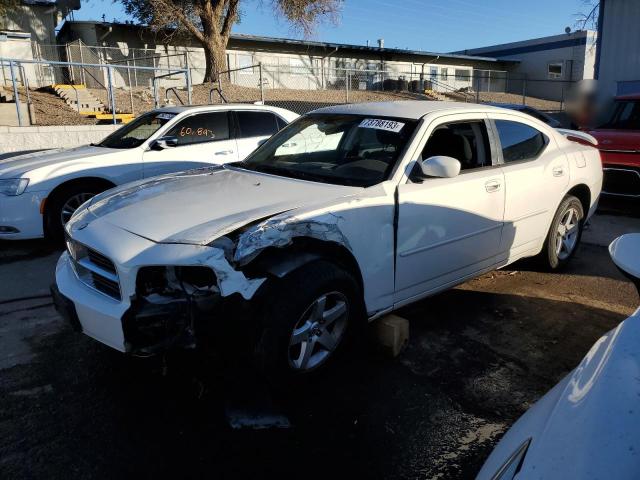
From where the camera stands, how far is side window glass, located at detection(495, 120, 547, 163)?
4277 mm

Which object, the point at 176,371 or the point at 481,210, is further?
the point at 481,210

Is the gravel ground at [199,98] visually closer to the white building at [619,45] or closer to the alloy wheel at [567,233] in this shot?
the white building at [619,45]

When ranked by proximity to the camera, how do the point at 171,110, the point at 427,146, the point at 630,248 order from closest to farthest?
the point at 630,248
the point at 427,146
the point at 171,110

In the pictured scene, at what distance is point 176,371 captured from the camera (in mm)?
3242

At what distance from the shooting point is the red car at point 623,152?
739 centimetres

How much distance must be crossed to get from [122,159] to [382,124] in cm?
383

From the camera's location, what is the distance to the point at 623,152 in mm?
7484

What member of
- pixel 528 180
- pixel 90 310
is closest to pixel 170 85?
pixel 528 180

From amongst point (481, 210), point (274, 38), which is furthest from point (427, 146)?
point (274, 38)

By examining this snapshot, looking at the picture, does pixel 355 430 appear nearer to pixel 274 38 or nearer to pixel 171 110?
pixel 171 110

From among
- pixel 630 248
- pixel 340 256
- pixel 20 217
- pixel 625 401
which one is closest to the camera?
pixel 625 401

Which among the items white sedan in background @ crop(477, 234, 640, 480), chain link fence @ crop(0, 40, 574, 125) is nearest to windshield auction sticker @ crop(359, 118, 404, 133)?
white sedan in background @ crop(477, 234, 640, 480)

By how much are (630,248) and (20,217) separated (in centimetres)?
573

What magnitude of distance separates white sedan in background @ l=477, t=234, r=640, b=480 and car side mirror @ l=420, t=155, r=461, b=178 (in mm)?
1771
